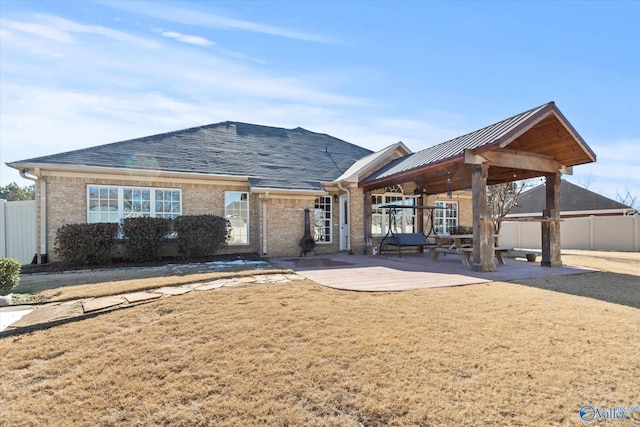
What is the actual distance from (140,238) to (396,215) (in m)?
10.3

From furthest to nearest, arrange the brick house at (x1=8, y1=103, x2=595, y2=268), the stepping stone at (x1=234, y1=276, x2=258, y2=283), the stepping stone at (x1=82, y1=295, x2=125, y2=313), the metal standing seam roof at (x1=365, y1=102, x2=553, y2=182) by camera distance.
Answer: the brick house at (x1=8, y1=103, x2=595, y2=268) → the metal standing seam roof at (x1=365, y1=102, x2=553, y2=182) → the stepping stone at (x1=234, y1=276, x2=258, y2=283) → the stepping stone at (x1=82, y1=295, x2=125, y2=313)

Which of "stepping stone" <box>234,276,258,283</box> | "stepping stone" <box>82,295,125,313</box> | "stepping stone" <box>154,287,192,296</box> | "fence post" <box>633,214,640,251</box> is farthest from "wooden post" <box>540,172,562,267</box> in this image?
"fence post" <box>633,214,640,251</box>

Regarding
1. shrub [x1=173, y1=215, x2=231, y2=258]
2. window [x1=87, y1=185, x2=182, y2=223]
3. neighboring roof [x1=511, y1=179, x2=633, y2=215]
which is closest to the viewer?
shrub [x1=173, y1=215, x2=231, y2=258]

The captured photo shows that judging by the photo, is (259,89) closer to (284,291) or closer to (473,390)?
(284,291)

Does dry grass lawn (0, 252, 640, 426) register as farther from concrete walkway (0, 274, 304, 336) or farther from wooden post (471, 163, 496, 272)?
wooden post (471, 163, 496, 272)

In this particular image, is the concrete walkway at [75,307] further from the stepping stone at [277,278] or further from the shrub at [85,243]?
the shrub at [85,243]

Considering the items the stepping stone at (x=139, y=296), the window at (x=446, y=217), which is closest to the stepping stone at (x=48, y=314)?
the stepping stone at (x=139, y=296)

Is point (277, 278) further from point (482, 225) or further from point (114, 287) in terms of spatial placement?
point (482, 225)

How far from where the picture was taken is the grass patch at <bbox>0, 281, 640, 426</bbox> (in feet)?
8.45

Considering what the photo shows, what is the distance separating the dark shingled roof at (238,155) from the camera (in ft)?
36.7

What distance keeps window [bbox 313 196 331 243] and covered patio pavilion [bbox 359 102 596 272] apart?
3.67 m

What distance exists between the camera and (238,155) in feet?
44.5
